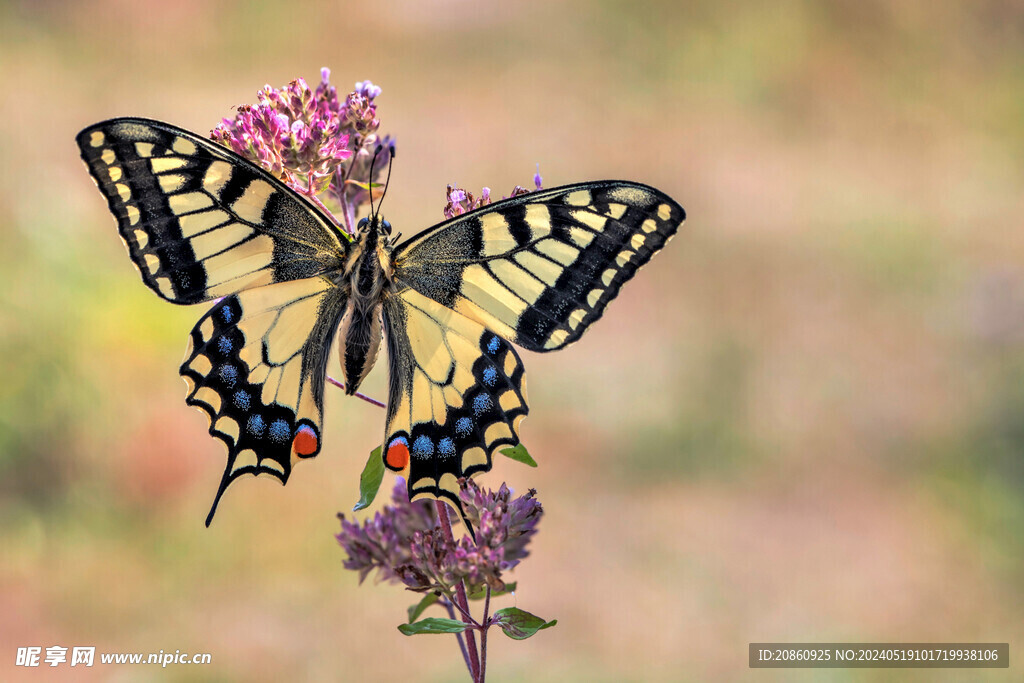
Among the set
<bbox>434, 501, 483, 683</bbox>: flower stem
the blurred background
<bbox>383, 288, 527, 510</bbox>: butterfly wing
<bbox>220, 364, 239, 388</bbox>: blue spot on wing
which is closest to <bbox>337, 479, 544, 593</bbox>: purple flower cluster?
<bbox>434, 501, 483, 683</bbox>: flower stem

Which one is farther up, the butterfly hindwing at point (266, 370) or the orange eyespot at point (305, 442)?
the butterfly hindwing at point (266, 370)

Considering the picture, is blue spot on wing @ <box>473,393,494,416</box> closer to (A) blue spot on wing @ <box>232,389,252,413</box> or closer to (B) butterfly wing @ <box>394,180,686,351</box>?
(B) butterfly wing @ <box>394,180,686,351</box>

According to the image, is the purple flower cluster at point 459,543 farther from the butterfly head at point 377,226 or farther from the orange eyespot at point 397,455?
the butterfly head at point 377,226

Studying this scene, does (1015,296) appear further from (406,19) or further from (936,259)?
(406,19)

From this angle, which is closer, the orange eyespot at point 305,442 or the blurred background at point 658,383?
the orange eyespot at point 305,442

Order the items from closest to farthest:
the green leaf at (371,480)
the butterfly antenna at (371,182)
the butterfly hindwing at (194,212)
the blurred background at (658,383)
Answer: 1. the butterfly hindwing at (194,212)
2. the green leaf at (371,480)
3. the butterfly antenna at (371,182)
4. the blurred background at (658,383)

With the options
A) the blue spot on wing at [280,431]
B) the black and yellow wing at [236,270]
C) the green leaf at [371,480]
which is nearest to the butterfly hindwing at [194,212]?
the black and yellow wing at [236,270]

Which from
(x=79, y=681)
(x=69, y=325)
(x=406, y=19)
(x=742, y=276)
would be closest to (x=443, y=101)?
(x=406, y=19)
